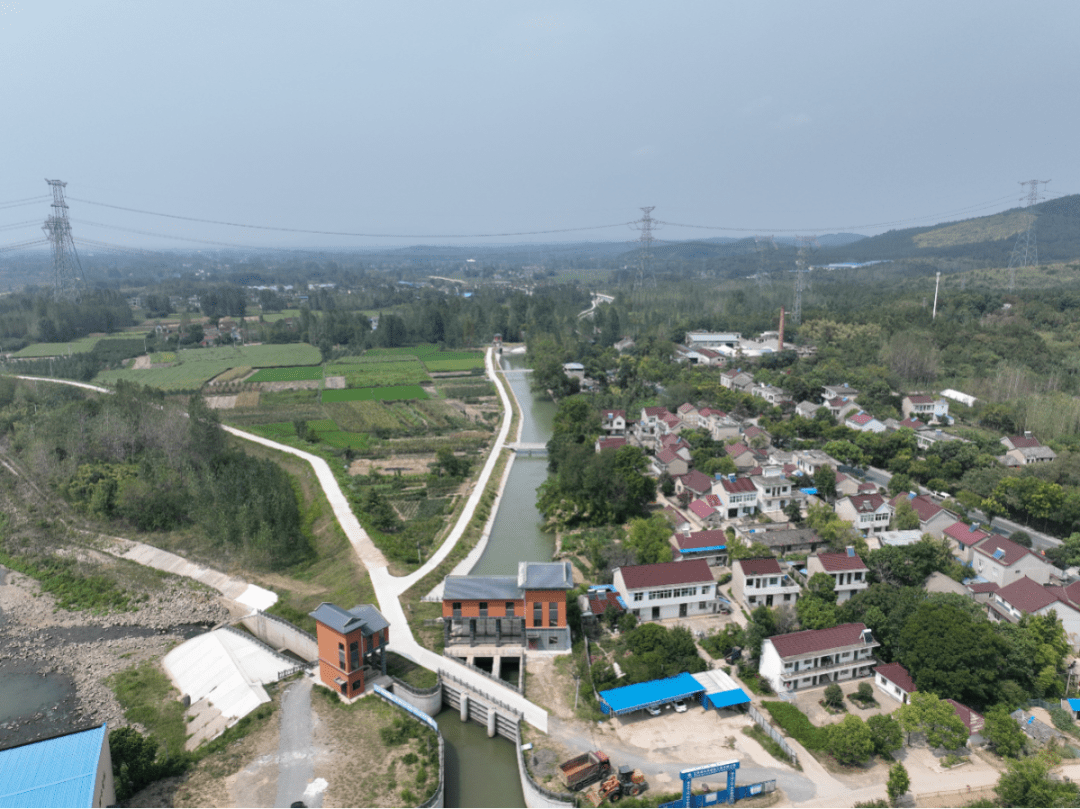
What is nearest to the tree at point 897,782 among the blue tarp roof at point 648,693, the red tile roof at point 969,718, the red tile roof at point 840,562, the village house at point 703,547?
the red tile roof at point 969,718

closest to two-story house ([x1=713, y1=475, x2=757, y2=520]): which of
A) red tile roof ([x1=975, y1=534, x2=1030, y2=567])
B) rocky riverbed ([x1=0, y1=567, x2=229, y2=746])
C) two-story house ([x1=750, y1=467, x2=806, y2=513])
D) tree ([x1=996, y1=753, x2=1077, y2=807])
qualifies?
two-story house ([x1=750, y1=467, x2=806, y2=513])

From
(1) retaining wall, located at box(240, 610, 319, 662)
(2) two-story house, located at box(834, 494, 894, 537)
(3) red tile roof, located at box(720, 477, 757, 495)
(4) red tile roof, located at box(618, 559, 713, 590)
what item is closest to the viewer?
(1) retaining wall, located at box(240, 610, 319, 662)

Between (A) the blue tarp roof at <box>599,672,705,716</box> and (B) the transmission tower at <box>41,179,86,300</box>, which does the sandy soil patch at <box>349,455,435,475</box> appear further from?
(B) the transmission tower at <box>41,179,86,300</box>

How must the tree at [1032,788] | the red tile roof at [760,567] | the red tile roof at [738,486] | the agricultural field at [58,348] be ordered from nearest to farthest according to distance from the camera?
the tree at [1032,788] → the red tile roof at [760,567] → the red tile roof at [738,486] → the agricultural field at [58,348]

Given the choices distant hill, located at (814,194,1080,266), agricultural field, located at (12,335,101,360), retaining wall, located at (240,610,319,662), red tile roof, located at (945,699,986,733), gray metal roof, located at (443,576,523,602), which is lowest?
retaining wall, located at (240,610,319,662)

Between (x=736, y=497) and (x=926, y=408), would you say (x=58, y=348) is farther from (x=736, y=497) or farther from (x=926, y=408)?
(x=926, y=408)

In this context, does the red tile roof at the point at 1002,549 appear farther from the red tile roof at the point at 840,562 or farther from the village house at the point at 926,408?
the village house at the point at 926,408

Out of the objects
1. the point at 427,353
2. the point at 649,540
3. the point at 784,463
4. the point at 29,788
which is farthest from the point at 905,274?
the point at 29,788
